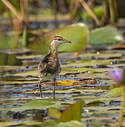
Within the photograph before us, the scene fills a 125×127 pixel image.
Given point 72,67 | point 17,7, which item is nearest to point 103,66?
point 72,67

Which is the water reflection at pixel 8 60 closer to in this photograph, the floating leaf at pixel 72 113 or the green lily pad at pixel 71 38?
the green lily pad at pixel 71 38

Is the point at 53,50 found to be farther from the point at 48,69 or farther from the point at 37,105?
the point at 37,105

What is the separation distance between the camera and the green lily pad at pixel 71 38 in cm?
790

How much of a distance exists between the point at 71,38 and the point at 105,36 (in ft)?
4.07

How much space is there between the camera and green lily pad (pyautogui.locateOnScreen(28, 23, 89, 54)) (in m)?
7.90

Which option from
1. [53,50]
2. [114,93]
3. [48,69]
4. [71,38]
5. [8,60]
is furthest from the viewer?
[71,38]

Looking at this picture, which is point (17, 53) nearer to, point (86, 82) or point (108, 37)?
point (108, 37)

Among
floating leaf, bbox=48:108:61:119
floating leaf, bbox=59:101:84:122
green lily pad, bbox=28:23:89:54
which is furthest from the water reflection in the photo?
floating leaf, bbox=59:101:84:122

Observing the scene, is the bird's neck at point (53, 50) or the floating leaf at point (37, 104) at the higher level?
the bird's neck at point (53, 50)

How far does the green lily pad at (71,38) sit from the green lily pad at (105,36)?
0.97m

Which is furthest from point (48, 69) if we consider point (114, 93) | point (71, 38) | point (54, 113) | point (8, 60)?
point (71, 38)

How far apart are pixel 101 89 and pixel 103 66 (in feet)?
4.81

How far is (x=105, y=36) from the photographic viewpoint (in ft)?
29.6

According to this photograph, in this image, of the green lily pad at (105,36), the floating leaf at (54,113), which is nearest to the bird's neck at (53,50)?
the floating leaf at (54,113)
